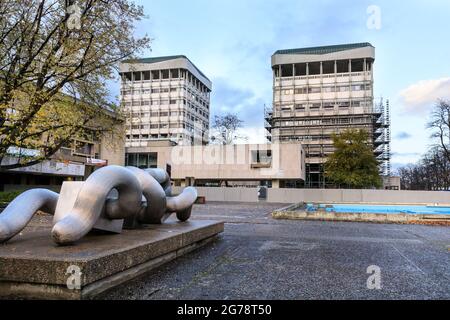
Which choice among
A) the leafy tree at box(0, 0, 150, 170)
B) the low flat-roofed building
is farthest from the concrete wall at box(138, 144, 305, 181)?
the leafy tree at box(0, 0, 150, 170)

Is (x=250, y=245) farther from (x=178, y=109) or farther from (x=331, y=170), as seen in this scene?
(x=178, y=109)

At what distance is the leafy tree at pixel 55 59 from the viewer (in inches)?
521

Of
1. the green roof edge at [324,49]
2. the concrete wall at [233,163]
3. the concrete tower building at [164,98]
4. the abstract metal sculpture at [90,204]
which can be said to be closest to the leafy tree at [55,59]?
the abstract metal sculpture at [90,204]

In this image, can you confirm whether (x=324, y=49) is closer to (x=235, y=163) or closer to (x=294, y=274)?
(x=235, y=163)

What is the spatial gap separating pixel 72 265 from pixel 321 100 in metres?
77.8

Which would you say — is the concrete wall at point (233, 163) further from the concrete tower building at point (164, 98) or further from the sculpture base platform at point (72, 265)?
the sculpture base platform at point (72, 265)

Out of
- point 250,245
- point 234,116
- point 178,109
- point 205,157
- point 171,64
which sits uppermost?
point 171,64

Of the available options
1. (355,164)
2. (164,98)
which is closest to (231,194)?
(355,164)

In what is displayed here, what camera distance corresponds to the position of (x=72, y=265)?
3.76 metres

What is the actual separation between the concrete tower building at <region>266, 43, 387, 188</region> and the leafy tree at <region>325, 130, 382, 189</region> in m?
19.6

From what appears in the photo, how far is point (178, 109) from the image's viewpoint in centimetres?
9956

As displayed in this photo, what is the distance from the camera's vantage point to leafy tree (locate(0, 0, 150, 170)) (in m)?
13.2

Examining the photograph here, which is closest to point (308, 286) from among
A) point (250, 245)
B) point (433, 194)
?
point (250, 245)
